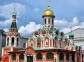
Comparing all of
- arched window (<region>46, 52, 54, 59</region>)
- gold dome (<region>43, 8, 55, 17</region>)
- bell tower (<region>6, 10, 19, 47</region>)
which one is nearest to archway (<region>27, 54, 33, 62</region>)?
arched window (<region>46, 52, 54, 59</region>)

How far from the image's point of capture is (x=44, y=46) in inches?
2283

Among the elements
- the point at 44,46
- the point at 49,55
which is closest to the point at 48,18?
the point at 44,46

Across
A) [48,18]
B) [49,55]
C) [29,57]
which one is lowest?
[29,57]

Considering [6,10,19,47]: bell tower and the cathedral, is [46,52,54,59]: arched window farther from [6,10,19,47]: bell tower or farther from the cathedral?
[6,10,19,47]: bell tower

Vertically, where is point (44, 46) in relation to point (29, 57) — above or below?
above

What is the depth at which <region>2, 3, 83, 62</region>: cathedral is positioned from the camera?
55719 millimetres

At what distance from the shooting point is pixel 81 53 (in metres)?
68.2

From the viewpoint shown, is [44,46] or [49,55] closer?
[49,55]

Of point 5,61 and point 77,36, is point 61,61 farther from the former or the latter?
point 77,36

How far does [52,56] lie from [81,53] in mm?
15364

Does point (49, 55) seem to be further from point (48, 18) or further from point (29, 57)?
point (48, 18)

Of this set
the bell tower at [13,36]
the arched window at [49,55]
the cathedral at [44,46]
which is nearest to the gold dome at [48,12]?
the cathedral at [44,46]

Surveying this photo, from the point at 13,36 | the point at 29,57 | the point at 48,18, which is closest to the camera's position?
the point at 29,57

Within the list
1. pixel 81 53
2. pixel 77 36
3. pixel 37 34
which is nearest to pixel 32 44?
pixel 37 34
